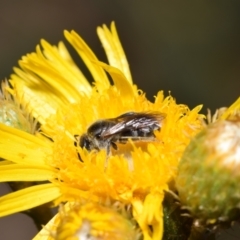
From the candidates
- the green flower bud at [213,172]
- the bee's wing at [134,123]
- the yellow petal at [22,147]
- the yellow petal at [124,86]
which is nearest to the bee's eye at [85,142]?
the bee's wing at [134,123]

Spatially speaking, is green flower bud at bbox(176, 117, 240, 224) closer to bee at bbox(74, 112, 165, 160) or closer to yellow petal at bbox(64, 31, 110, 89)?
bee at bbox(74, 112, 165, 160)

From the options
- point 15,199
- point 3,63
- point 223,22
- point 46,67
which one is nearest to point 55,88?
point 46,67

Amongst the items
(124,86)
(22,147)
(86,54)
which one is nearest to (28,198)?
(22,147)

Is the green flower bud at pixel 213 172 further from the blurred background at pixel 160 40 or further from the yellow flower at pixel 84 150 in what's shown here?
the blurred background at pixel 160 40

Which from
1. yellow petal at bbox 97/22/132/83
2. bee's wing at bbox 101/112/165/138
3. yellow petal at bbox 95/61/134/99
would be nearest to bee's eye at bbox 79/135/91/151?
bee's wing at bbox 101/112/165/138

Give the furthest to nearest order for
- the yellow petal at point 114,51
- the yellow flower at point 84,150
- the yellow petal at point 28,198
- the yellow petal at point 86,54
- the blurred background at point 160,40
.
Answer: the blurred background at point 160,40 < the yellow petal at point 114,51 < the yellow petal at point 86,54 < the yellow petal at point 28,198 < the yellow flower at point 84,150

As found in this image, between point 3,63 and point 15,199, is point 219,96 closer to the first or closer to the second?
point 3,63
